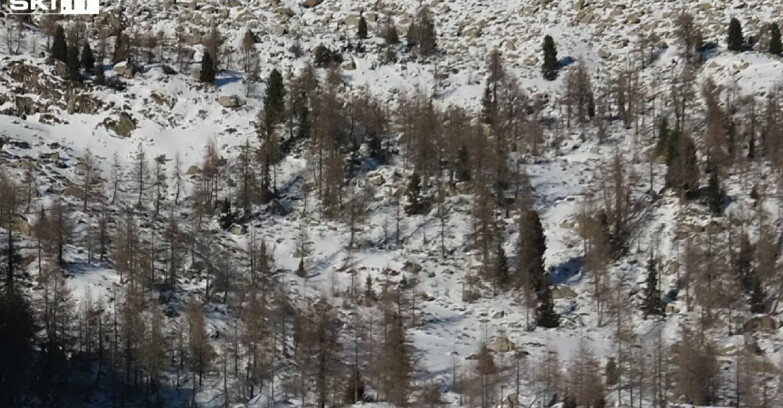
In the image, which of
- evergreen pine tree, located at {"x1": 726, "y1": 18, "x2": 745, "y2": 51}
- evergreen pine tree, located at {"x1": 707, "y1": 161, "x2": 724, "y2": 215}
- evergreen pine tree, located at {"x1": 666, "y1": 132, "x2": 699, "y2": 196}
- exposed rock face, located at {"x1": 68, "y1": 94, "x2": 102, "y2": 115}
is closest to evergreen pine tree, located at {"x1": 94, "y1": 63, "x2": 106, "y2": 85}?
exposed rock face, located at {"x1": 68, "y1": 94, "x2": 102, "y2": 115}

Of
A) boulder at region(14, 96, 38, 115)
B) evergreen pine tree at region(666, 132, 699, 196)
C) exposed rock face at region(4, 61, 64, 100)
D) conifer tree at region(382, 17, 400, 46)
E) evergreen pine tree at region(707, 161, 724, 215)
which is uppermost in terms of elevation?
conifer tree at region(382, 17, 400, 46)

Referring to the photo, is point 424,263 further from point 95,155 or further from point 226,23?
point 226,23

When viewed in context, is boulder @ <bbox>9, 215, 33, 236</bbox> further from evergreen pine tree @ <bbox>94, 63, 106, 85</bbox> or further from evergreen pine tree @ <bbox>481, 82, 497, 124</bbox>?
evergreen pine tree @ <bbox>481, 82, 497, 124</bbox>

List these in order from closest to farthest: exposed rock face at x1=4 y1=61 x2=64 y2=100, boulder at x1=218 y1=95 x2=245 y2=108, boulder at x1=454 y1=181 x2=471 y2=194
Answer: boulder at x1=454 y1=181 x2=471 y2=194 < exposed rock face at x1=4 y1=61 x2=64 y2=100 < boulder at x1=218 y1=95 x2=245 y2=108

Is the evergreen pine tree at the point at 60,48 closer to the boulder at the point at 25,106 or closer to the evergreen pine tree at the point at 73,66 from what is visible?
the evergreen pine tree at the point at 73,66

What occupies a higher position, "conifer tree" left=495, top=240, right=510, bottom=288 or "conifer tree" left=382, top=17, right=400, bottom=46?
"conifer tree" left=382, top=17, right=400, bottom=46

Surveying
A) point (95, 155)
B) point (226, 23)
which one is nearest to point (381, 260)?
point (95, 155)
